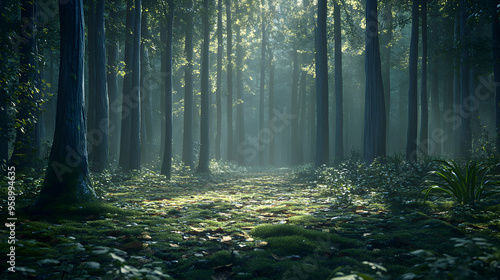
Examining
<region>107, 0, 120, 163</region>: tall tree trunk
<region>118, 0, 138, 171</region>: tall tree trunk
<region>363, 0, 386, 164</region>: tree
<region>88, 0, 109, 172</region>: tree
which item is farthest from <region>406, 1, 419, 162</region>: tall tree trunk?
<region>107, 0, 120, 163</region>: tall tree trunk

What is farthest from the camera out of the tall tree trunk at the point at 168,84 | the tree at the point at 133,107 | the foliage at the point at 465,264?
the tall tree trunk at the point at 168,84

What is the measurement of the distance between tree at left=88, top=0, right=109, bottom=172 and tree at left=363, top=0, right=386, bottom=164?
1031cm

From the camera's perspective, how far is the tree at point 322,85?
15.2 meters

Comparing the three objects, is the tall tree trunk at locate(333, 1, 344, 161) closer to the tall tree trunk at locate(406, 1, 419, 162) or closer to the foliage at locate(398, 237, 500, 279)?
the tall tree trunk at locate(406, 1, 419, 162)

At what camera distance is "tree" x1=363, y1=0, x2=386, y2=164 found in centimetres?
1092

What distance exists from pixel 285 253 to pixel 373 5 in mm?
11144

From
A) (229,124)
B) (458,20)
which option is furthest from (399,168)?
(229,124)

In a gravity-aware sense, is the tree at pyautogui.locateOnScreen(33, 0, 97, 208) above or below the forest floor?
above

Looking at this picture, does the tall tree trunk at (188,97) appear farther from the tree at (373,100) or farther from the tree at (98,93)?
the tree at (373,100)

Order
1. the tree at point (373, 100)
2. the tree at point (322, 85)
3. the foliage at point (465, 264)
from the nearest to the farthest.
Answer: the foliage at point (465, 264) < the tree at point (373, 100) < the tree at point (322, 85)

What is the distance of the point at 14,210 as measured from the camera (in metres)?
4.49

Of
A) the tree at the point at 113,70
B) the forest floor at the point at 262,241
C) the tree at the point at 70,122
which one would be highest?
the tree at the point at 113,70

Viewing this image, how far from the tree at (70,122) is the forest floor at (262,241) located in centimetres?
58

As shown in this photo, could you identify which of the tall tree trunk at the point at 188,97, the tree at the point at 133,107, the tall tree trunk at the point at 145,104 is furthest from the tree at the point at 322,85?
the tall tree trunk at the point at 145,104
